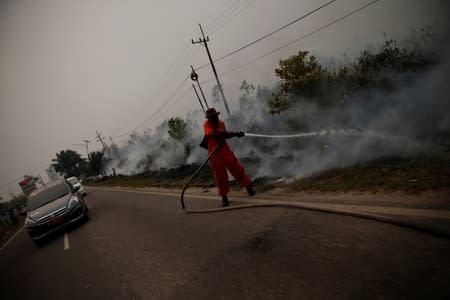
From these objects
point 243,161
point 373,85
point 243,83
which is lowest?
point 243,161

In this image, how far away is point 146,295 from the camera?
9.77ft

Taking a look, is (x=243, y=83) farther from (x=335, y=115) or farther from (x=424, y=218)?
(x=424, y=218)

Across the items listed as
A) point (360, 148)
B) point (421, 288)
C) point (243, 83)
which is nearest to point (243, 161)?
point (360, 148)

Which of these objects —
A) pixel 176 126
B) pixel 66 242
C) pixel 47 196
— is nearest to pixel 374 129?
pixel 66 242

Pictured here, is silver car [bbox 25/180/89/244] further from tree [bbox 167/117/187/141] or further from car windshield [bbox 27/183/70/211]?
tree [bbox 167/117/187/141]

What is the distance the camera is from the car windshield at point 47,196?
27.0 ft

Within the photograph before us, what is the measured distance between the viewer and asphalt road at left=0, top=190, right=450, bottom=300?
2035 mm

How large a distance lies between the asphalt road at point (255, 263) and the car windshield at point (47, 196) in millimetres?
→ 3207

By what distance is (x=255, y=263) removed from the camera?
2.82m

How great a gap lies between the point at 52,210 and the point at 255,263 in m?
7.81

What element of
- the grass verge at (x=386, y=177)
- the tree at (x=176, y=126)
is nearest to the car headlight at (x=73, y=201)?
the grass verge at (x=386, y=177)

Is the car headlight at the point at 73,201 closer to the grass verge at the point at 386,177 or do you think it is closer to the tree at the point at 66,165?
the grass verge at the point at 386,177

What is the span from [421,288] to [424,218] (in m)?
1.13

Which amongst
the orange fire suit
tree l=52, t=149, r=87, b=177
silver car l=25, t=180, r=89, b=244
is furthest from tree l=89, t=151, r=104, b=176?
the orange fire suit
